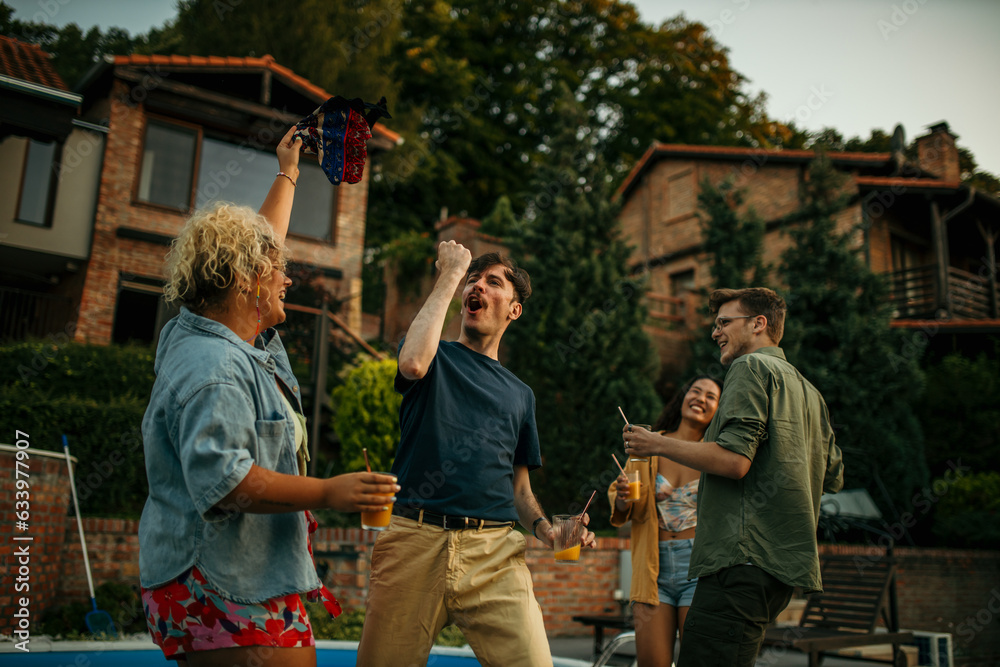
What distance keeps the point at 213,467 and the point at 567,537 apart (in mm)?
1477

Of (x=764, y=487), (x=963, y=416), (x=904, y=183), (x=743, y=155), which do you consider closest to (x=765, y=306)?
(x=764, y=487)

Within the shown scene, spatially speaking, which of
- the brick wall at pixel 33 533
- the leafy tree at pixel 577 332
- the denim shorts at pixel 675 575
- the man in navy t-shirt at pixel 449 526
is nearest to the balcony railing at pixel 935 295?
the leafy tree at pixel 577 332

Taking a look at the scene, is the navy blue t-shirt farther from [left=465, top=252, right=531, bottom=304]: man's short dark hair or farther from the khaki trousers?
[left=465, top=252, right=531, bottom=304]: man's short dark hair

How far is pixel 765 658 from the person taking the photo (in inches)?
275

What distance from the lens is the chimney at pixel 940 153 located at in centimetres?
1897

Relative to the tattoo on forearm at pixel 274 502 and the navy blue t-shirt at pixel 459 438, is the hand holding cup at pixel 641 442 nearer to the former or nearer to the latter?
the navy blue t-shirt at pixel 459 438

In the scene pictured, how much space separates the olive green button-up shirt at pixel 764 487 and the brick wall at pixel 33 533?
18.3 feet

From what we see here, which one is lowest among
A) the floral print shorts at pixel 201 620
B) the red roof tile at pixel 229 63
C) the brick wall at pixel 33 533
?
the brick wall at pixel 33 533

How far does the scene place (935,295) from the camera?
1725cm

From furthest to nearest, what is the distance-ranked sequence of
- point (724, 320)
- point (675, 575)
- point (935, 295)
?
point (935, 295) < point (675, 575) < point (724, 320)

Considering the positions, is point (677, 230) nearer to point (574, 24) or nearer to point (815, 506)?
point (574, 24)

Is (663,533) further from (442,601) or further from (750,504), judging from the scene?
(442,601)

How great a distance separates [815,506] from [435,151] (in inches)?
832

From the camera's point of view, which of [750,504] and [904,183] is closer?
[750,504]
